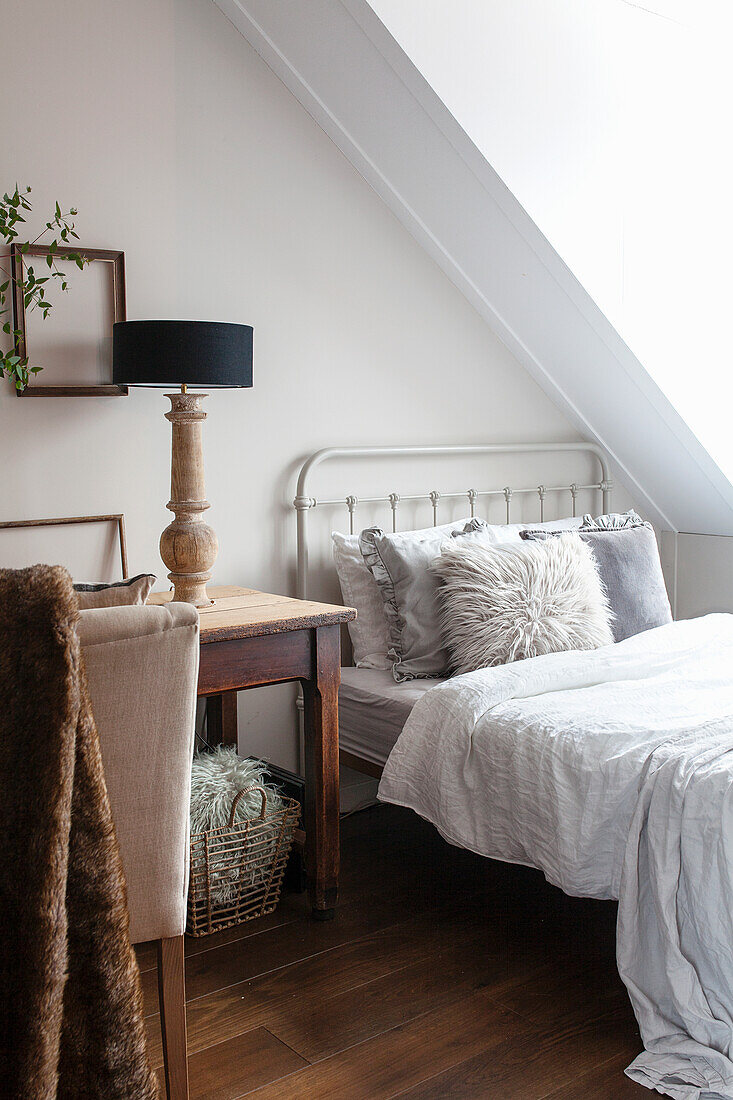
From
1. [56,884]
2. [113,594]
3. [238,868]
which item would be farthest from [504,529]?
[56,884]

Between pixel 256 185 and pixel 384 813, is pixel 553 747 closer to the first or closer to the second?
pixel 384 813

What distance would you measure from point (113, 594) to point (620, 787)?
1.09 metres

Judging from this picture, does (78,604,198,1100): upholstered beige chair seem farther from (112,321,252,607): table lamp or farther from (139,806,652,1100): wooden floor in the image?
(112,321,252,607): table lamp

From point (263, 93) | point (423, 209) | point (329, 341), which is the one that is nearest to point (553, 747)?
point (329, 341)

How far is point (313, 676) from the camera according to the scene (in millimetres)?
2416

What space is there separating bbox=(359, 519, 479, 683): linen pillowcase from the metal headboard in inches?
8.2

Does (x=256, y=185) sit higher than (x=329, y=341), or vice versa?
(x=256, y=185)

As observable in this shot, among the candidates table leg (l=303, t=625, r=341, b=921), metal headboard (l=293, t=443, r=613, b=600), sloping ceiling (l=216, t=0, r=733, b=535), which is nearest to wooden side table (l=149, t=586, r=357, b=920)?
table leg (l=303, t=625, r=341, b=921)

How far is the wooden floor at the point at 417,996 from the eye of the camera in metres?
1.83

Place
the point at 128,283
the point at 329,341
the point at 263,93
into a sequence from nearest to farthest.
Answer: the point at 128,283
the point at 263,93
the point at 329,341

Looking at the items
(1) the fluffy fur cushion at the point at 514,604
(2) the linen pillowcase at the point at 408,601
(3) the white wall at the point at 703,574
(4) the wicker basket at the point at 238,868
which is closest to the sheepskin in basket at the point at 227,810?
(4) the wicker basket at the point at 238,868

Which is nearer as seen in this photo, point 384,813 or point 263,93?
point 263,93

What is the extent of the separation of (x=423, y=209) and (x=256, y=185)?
0.54 metres

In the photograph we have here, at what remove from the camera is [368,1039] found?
76.7 inches
